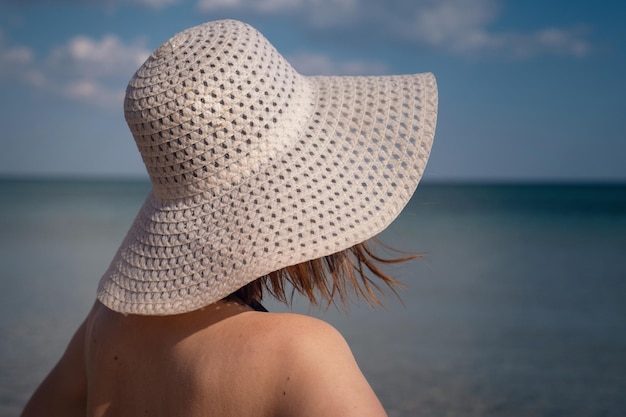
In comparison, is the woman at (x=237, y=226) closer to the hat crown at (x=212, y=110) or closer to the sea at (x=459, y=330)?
the hat crown at (x=212, y=110)

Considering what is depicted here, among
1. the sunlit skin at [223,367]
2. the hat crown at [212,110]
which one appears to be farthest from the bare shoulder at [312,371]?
the hat crown at [212,110]

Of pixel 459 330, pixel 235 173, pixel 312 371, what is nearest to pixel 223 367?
pixel 312 371

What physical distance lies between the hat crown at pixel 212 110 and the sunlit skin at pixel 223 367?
0.23 metres

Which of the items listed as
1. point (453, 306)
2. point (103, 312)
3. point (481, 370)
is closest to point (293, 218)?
point (103, 312)

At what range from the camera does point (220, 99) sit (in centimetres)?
115

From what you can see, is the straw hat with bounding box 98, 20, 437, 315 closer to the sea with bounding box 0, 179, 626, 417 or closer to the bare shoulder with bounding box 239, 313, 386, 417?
the bare shoulder with bounding box 239, 313, 386, 417

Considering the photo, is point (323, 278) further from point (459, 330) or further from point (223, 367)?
point (459, 330)

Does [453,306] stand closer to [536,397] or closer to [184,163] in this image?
[536,397]

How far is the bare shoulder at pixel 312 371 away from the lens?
3.17 ft

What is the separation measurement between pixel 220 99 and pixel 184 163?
124 mm

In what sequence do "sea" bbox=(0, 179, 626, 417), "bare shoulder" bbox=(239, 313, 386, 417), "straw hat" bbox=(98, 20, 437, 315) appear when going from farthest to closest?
"sea" bbox=(0, 179, 626, 417) → "straw hat" bbox=(98, 20, 437, 315) → "bare shoulder" bbox=(239, 313, 386, 417)

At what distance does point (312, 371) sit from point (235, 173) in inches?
14.1

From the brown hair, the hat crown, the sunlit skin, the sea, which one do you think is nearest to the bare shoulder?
the sunlit skin

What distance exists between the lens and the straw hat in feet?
3.69
